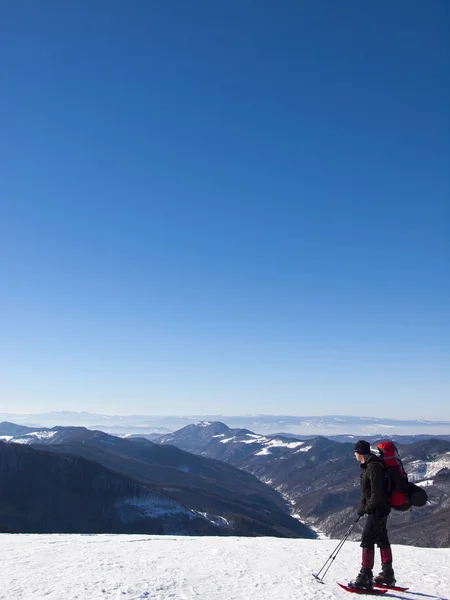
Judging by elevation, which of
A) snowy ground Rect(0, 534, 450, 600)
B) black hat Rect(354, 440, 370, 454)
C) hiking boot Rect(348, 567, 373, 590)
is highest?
black hat Rect(354, 440, 370, 454)

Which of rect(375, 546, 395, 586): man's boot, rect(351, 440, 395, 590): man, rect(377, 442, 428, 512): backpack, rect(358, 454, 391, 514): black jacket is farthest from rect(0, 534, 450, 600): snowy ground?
rect(377, 442, 428, 512): backpack

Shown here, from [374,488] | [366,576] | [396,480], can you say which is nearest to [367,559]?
[366,576]

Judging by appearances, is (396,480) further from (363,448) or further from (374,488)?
(363,448)

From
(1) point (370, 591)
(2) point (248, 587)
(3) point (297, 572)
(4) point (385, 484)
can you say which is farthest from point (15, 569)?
(4) point (385, 484)

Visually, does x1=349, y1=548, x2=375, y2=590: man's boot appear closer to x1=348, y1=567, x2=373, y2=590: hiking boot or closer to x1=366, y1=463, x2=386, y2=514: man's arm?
x1=348, y1=567, x2=373, y2=590: hiking boot

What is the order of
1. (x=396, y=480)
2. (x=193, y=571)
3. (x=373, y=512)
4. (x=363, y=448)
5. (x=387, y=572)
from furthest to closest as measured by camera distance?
(x=193, y=571)
(x=363, y=448)
(x=387, y=572)
(x=373, y=512)
(x=396, y=480)

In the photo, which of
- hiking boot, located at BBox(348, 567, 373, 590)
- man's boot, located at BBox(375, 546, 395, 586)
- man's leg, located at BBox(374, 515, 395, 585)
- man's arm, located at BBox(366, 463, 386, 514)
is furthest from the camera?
man's boot, located at BBox(375, 546, 395, 586)
